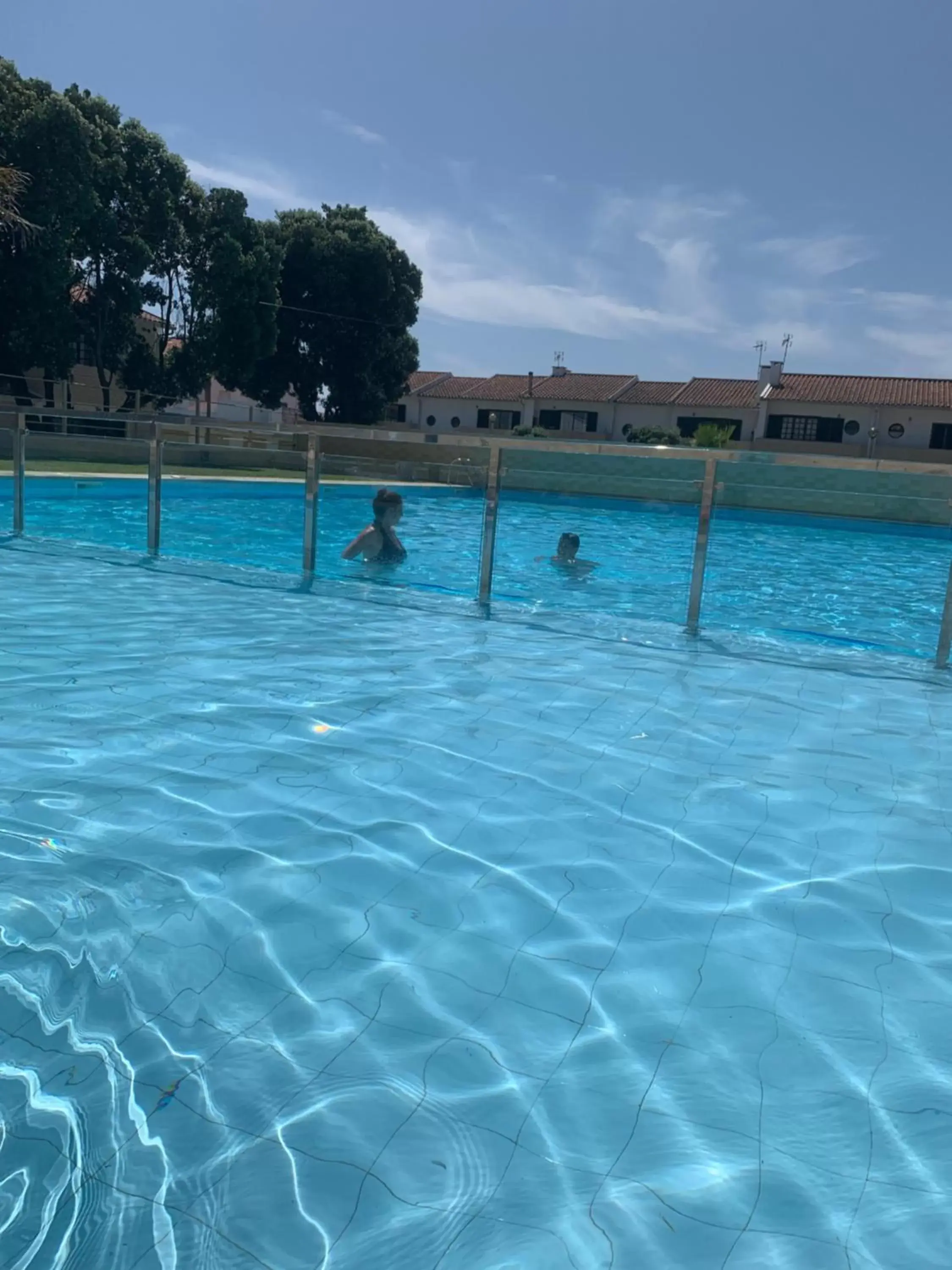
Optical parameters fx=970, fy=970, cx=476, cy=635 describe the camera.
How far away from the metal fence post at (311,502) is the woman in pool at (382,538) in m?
0.29

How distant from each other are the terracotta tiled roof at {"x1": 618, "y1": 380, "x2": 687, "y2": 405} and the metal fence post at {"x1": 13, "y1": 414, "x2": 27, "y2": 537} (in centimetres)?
3528

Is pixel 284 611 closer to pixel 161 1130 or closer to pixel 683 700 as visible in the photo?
pixel 683 700

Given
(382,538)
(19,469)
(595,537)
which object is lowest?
(382,538)

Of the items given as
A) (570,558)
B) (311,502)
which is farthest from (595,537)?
(311,502)

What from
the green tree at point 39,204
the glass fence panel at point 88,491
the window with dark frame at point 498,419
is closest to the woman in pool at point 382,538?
the glass fence panel at point 88,491

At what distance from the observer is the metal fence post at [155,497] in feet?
30.5

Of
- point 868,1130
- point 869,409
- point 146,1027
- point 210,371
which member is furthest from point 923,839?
point 869,409

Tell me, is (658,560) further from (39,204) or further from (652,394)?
(652,394)

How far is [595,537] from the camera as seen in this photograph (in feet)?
26.6

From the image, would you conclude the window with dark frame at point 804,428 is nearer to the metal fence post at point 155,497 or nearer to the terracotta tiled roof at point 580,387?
the terracotta tiled roof at point 580,387

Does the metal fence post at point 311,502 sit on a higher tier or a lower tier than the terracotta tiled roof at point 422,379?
lower

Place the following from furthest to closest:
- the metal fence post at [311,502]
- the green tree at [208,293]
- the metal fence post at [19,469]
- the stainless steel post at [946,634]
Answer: the green tree at [208,293] → the metal fence post at [19,469] → the metal fence post at [311,502] → the stainless steel post at [946,634]

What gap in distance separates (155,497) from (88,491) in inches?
81.4

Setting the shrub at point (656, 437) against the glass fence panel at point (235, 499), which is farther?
the shrub at point (656, 437)
